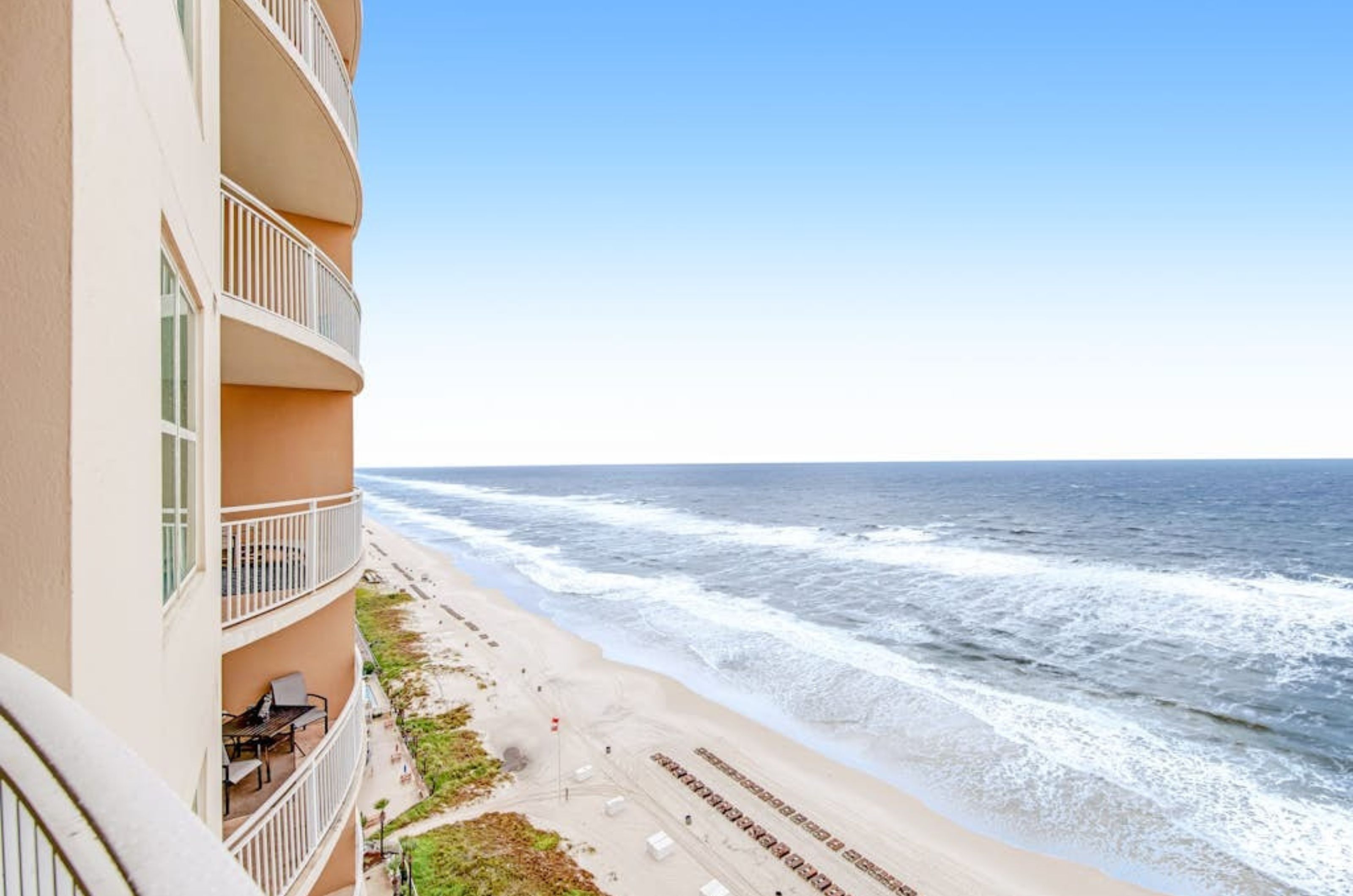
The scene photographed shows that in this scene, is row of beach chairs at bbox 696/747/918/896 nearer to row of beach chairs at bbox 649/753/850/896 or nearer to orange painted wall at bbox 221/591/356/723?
row of beach chairs at bbox 649/753/850/896

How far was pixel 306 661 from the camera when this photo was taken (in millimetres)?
9109

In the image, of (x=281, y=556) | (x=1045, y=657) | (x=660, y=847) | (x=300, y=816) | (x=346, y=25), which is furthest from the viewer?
(x=1045, y=657)

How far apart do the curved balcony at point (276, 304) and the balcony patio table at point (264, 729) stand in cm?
400

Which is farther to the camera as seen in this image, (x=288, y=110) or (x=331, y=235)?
(x=331, y=235)

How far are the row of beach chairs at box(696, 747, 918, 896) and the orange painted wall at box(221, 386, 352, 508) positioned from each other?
539 inches

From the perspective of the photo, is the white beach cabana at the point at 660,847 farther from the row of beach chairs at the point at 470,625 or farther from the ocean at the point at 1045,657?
the row of beach chairs at the point at 470,625

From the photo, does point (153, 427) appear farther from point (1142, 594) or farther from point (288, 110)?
point (1142, 594)

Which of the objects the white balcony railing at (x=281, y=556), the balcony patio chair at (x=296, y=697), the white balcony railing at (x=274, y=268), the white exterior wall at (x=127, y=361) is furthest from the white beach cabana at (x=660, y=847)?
the white exterior wall at (x=127, y=361)

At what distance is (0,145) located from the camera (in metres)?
1.68

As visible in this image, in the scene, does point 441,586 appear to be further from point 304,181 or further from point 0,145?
point 0,145

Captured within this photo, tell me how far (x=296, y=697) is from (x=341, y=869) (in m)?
2.54

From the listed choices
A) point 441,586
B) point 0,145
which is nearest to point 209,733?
point 0,145

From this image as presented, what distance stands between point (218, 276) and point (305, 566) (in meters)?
3.44

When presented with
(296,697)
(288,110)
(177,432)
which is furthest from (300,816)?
(288,110)
